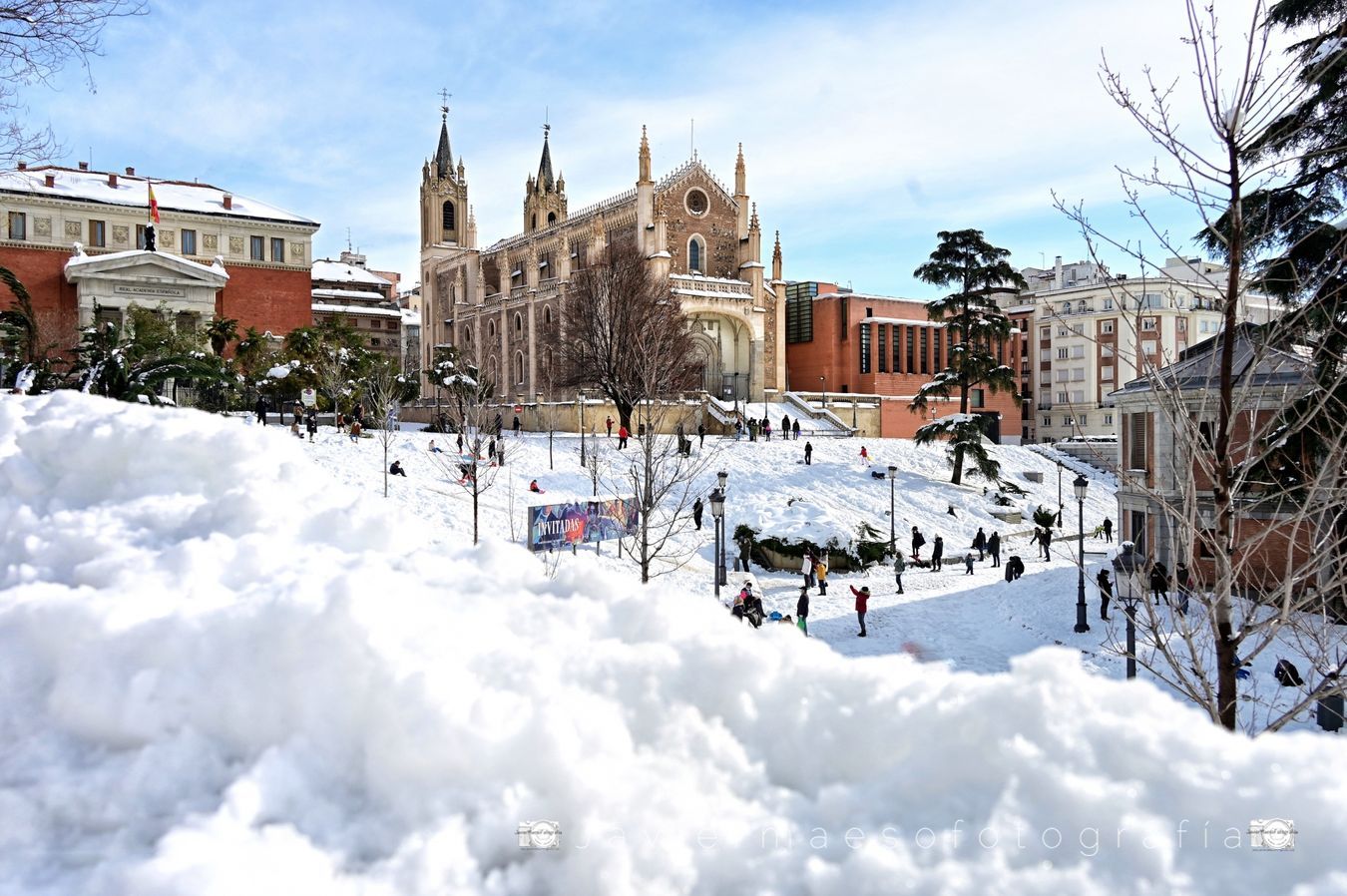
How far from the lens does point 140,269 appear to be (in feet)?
143

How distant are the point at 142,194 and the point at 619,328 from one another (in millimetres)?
30135

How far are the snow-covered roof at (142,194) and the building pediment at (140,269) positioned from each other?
4.59 metres

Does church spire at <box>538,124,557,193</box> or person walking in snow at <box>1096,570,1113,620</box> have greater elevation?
church spire at <box>538,124,557,193</box>

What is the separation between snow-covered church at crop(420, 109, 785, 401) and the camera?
5319cm

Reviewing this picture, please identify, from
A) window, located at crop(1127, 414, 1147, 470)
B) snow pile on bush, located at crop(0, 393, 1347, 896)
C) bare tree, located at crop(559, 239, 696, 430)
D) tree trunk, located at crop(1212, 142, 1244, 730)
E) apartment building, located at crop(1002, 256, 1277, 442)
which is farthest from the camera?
apartment building, located at crop(1002, 256, 1277, 442)

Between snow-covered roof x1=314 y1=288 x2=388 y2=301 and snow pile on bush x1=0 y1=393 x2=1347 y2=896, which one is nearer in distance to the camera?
snow pile on bush x1=0 y1=393 x2=1347 y2=896

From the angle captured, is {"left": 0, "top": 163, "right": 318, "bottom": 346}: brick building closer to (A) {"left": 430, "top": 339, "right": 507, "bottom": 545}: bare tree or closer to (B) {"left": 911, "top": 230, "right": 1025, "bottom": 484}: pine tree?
(A) {"left": 430, "top": 339, "right": 507, "bottom": 545}: bare tree

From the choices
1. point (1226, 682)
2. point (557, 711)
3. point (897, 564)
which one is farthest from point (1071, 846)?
point (897, 564)

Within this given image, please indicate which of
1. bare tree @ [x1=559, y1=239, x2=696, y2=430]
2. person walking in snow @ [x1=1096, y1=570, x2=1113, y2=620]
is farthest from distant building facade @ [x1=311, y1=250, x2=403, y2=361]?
person walking in snow @ [x1=1096, y1=570, x2=1113, y2=620]

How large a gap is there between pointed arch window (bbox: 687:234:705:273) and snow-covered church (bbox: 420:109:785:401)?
2.5 inches

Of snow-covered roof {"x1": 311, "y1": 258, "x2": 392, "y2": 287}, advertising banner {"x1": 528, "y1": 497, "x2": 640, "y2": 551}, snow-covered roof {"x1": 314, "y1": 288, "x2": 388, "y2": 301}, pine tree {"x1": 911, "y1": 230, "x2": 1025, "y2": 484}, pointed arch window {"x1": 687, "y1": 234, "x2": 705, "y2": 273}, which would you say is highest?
snow-covered roof {"x1": 311, "y1": 258, "x2": 392, "y2": 287}

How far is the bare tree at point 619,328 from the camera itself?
41.8 m

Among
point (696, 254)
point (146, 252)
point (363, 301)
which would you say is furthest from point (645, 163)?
point (363, 301)

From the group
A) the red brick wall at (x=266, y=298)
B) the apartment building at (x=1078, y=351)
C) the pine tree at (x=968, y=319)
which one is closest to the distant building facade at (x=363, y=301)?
the red brick wall at (x=266, y=298)
